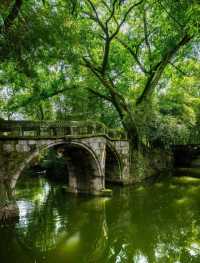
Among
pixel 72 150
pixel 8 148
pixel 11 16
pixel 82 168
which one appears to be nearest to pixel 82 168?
pixel 82 168

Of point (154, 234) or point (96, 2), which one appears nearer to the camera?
point (154, 234)

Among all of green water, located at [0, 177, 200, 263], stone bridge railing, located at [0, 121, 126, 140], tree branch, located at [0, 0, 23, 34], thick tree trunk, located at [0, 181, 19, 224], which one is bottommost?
green water, located at [0, 177, 200, 263]

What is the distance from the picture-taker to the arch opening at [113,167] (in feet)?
47.4

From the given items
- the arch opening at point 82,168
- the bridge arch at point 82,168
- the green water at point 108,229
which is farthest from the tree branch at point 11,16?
the green water at point 108,229

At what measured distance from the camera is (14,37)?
719 cm

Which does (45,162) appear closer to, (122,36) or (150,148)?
(150,148)

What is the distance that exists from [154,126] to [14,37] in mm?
11322

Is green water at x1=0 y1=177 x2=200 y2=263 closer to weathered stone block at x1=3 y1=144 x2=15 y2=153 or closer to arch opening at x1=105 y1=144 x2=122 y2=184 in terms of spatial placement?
arch opening at x1=105 y1=144 x2=122 y2=184

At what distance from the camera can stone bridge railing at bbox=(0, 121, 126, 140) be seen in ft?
30.5

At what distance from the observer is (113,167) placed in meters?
15.0

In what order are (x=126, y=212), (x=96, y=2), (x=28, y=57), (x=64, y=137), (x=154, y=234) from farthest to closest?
(x=96, y=2)
(x=64, y=137)
(x=126, y=212)
(x=28, y=57)
(x=154, y=234)

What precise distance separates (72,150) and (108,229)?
16.9ft

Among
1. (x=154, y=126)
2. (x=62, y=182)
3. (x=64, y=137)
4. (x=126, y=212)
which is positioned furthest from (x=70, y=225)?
(x=154, y=126)

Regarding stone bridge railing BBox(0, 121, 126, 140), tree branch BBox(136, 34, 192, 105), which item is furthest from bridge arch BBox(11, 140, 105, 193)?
tree branch BBox(136, 34, 192, 105)
